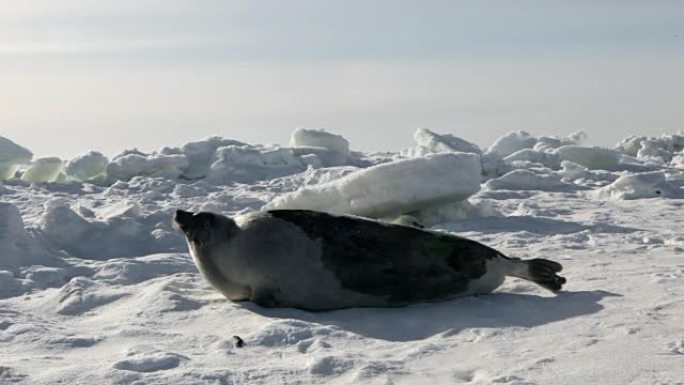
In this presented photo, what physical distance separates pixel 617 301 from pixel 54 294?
8.43 feet

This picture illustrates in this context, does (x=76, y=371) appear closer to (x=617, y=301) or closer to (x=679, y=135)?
(x=617, y=301)

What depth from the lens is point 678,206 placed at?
702 centimetres

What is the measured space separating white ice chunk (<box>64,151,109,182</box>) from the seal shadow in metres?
8.64

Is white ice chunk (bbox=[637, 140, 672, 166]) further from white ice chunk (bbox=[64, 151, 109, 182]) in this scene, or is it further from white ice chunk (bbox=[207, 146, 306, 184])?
white ice chunk (bbox=[64, 151, 109, 182])

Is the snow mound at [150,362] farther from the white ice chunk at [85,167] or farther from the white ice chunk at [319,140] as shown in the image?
the white ice chunk at [319,140]

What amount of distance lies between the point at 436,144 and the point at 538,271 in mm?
11391

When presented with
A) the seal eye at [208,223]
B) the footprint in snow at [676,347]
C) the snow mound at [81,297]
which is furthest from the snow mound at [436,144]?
the footprint in snow at [676,347]

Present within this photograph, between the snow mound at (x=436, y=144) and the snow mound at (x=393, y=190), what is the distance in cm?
835

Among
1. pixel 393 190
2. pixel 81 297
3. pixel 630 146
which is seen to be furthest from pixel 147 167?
pixel 630 146

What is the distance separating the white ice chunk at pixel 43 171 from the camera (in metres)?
11.6

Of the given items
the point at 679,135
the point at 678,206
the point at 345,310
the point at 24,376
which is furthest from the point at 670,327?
the point at 679,135

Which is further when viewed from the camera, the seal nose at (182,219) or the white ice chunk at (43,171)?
the white ice chunk at (43,171)

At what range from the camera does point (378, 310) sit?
137 inches

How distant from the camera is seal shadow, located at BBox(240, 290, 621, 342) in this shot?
3.12 meters
